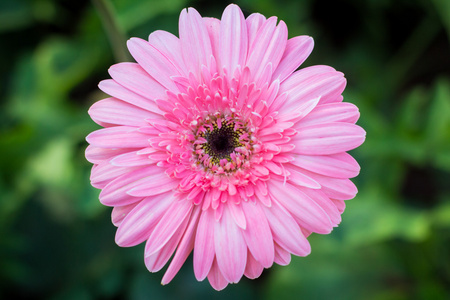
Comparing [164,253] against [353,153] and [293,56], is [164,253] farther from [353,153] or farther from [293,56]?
[353,153]

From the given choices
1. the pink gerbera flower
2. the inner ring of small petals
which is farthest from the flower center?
the pink gerbera flower

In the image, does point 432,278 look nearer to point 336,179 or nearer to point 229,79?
point 336,179

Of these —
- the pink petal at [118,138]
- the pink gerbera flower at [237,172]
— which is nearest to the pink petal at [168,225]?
the pink gerbera flower at [237,172]

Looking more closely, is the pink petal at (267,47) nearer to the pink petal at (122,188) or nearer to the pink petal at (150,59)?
the pink petal at (150,59)

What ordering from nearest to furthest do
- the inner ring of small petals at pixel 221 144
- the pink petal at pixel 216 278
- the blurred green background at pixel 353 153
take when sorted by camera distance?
the pink petal at pixel 216 278
the inner ring of small petals at pixel 221 144
the blurred green background at pixel 353 153

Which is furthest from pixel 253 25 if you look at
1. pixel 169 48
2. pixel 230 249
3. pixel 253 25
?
pixel 230 249

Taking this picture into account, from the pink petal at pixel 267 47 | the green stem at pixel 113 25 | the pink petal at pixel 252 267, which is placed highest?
the green stem at pixel 113 25
